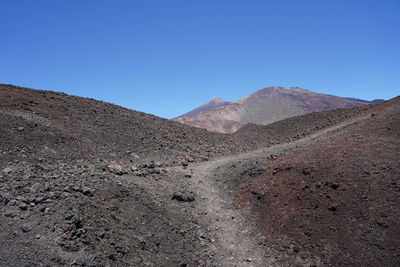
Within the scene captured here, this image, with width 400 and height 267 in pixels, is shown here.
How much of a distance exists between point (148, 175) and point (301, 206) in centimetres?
548

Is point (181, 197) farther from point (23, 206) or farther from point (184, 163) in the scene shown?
point (23, 206)

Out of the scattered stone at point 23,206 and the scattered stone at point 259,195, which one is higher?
the scattered stone at point 259,195

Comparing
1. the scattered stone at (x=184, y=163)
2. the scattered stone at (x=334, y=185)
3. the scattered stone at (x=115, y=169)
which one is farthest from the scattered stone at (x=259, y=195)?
the scattered stone at (x=115, y=169)

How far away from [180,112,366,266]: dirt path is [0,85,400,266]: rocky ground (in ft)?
0.13

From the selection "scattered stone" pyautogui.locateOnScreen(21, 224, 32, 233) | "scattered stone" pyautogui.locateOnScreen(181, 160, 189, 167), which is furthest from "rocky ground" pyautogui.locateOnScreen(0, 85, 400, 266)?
"scattered stone" pyautogui.locateOnScreen(181, 160, 189, 167)

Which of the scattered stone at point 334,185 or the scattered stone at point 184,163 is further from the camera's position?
the scattered stone at point 184,163

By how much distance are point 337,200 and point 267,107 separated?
330 feet

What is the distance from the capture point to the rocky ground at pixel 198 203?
285 inches

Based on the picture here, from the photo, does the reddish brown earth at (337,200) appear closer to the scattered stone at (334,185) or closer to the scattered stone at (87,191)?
the scattered stone at (334,185)

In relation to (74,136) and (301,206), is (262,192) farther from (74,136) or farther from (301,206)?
(74,136)

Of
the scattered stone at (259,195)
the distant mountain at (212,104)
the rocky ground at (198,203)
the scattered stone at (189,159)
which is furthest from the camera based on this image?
the distant mountain at (212,104)

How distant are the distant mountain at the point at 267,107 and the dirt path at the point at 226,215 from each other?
6561 cm

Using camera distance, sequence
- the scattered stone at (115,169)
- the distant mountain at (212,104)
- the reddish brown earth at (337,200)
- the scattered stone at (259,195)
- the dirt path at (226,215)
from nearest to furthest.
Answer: the reddish brown earth at (337,200) → the dirt path at (226,215) → the scattered stone at (259,195) → the scattered stone at (115,169) → the distant mountain at (212,104)

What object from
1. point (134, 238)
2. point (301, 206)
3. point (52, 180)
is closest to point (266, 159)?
point (301, 206)
